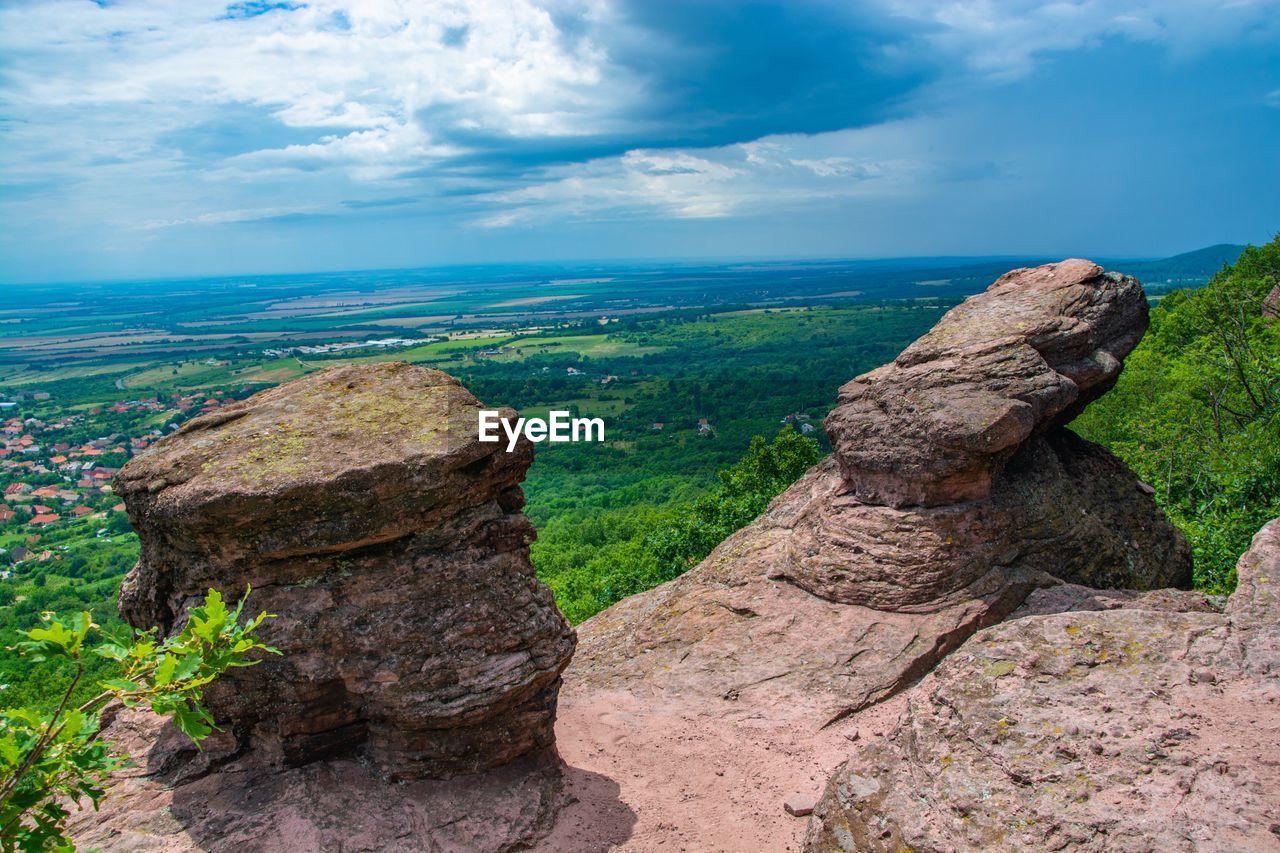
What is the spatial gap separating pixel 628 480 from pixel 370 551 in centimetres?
5334

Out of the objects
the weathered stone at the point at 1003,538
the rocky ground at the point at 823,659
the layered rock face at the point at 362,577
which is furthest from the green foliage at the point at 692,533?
the layered rock face at the point at 362,577

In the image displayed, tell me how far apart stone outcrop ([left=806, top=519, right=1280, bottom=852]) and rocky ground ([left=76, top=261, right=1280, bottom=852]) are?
0.03 meters

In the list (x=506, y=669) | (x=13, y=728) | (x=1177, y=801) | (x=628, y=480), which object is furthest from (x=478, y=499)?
(x=628, y=480)

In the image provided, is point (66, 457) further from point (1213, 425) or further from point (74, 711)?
point (1213, 425)

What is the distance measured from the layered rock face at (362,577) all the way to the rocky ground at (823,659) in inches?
1.9

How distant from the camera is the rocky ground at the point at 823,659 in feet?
26.8

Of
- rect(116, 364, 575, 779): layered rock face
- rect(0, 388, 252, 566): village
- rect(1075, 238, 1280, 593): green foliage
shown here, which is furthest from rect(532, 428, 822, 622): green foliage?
rect(0, 388, 252, 566): village

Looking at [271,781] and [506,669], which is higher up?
[506,669]

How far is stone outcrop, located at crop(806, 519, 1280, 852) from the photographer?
7270mm

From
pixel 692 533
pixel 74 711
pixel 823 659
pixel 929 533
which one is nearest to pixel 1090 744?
pixel 823 659

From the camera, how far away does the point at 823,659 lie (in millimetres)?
15664

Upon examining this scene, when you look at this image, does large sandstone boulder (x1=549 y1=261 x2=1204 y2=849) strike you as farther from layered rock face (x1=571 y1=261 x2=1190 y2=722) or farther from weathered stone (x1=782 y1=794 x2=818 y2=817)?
weathered stone (x1=782 y1=794 x2=818 y2=817)

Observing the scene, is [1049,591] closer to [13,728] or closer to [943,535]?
[943,535]

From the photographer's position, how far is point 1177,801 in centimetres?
726
